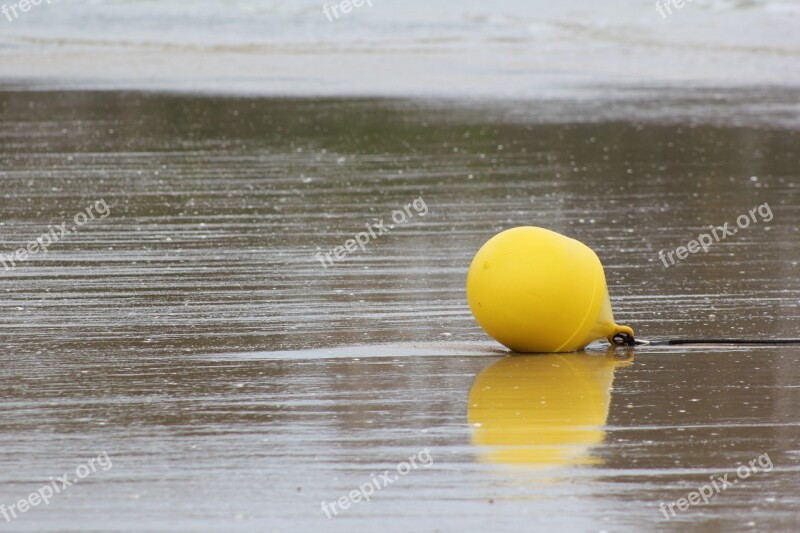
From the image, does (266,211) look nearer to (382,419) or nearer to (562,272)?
(562,272)

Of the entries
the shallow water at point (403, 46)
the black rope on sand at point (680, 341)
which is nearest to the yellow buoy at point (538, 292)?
the black rope on sand at point (680, 341)

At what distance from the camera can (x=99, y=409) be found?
643 cm

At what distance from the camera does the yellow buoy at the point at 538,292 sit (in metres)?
7.45

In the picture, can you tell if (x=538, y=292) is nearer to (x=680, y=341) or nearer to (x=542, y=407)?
(x=680, y=341)

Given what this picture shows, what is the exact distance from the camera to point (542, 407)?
6516 millimetres

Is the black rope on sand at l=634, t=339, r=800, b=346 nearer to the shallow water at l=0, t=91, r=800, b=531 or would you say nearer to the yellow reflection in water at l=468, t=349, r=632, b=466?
the shallow water at l=0, t=91, r=800, b=531

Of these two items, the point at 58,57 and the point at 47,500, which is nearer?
the point at 47,500

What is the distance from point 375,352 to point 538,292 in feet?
3.11

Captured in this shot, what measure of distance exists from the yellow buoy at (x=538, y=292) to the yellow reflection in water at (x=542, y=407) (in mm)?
140

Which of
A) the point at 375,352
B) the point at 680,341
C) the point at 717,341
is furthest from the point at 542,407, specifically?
the point at 717,341

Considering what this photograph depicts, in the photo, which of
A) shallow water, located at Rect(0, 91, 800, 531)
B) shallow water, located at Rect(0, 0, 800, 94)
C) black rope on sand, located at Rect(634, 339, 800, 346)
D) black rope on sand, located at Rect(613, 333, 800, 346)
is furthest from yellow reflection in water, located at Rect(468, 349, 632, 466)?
shallow water, located at Rect(0, 0, 800, 94)

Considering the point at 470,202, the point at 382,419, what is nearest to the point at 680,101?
the point at 470,202

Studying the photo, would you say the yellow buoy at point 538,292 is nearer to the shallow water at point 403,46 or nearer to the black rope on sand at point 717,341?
the black rope on sand at point 717,341

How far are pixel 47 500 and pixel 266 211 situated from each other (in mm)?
7756
